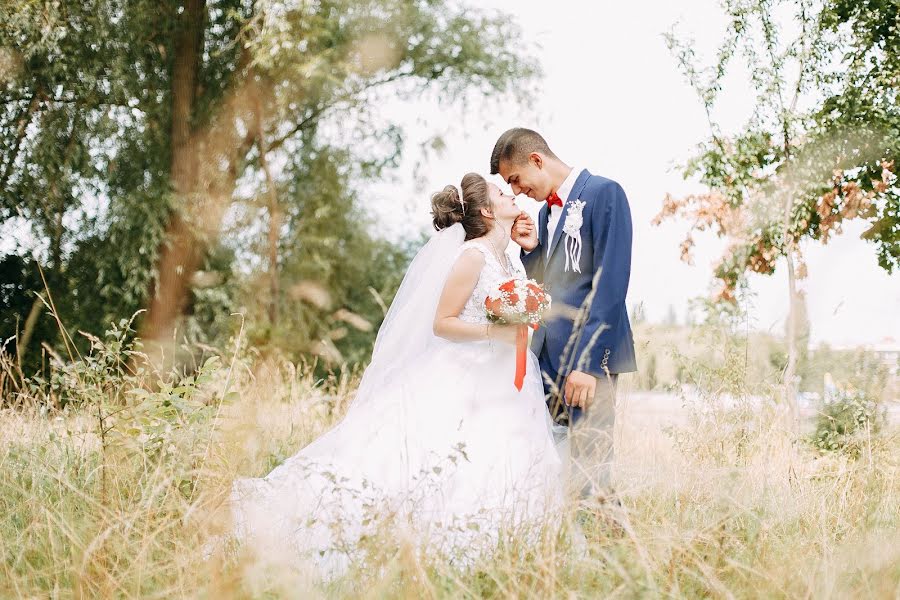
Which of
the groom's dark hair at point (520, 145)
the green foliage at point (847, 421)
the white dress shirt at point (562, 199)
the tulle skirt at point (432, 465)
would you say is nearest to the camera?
the tulle skirt at point (432, 465)

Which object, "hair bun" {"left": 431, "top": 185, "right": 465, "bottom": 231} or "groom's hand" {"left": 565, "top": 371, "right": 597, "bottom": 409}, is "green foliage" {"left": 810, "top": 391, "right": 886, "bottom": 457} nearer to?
"groom's hand" {"left": 565, "top": 371, "right": 597, "bottom": 409}

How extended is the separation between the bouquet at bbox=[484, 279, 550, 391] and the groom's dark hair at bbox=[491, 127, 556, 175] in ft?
2.20

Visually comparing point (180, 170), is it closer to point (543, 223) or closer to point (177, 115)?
point (177, 115)

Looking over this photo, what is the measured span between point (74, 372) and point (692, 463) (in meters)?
2.93

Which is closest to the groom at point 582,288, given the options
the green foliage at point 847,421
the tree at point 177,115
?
the green foliage at point 847,421

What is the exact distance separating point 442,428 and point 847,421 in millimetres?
3744

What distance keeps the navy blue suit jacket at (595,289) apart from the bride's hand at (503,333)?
0.50 feet

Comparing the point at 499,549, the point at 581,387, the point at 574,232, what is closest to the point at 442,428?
the point at 581,387

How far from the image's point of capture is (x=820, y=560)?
2.93 meters

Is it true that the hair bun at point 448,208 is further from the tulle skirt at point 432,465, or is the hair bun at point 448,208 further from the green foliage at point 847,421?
the green foliage at point 847,421

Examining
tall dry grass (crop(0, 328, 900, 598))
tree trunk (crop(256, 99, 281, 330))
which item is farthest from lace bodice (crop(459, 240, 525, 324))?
tree trunk (crop(256, 99, 281, 330))

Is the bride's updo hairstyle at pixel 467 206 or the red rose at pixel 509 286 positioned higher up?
the bride's updo hairstyle at pixel 467 206

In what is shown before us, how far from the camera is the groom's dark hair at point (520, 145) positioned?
Answer: 12.3 ft

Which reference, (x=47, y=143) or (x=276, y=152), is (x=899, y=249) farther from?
(x=47, y=143)
